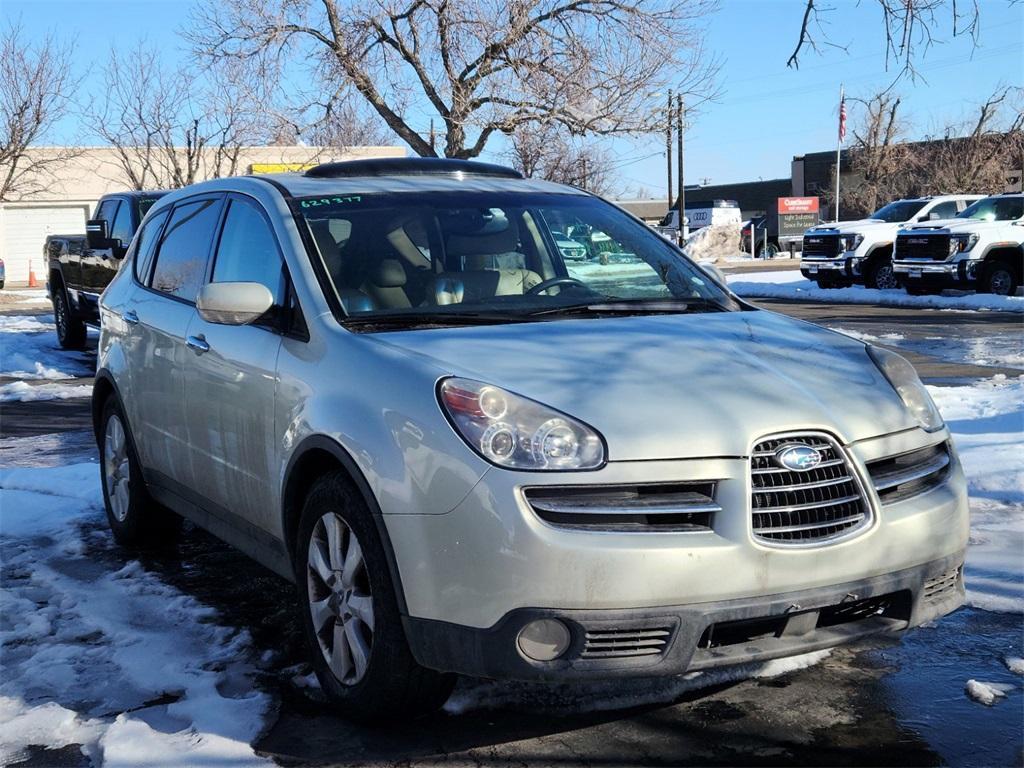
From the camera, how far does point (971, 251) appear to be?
2222 centimetres

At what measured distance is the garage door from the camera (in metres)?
45.6

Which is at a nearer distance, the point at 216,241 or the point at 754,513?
the point at 754,513

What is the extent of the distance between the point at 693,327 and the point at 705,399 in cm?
72

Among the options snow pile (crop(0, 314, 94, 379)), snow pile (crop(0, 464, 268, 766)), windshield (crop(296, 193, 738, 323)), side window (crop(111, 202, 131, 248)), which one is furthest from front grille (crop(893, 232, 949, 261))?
snow pile (crop(0, 464, 268, 766))

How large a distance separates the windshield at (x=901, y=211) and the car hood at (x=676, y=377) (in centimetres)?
2265

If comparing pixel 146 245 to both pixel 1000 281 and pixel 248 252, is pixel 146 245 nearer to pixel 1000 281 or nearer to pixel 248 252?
pixel 248 252

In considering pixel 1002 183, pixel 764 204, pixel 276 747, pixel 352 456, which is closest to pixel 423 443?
pixel 352 456

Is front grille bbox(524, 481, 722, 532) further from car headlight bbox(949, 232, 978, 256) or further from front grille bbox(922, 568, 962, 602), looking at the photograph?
→ car headlight bbox(949, 232, 978, 256)

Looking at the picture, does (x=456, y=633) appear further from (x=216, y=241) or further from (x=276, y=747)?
(x=216, y=241)

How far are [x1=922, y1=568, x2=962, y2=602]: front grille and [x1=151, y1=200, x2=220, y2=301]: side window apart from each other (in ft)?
10.3

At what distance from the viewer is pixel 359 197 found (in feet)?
15.6

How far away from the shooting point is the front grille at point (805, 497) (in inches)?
129

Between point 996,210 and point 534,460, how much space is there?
72.3 ft

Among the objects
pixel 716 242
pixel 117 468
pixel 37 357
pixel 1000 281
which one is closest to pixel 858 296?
pixel 1000 281
